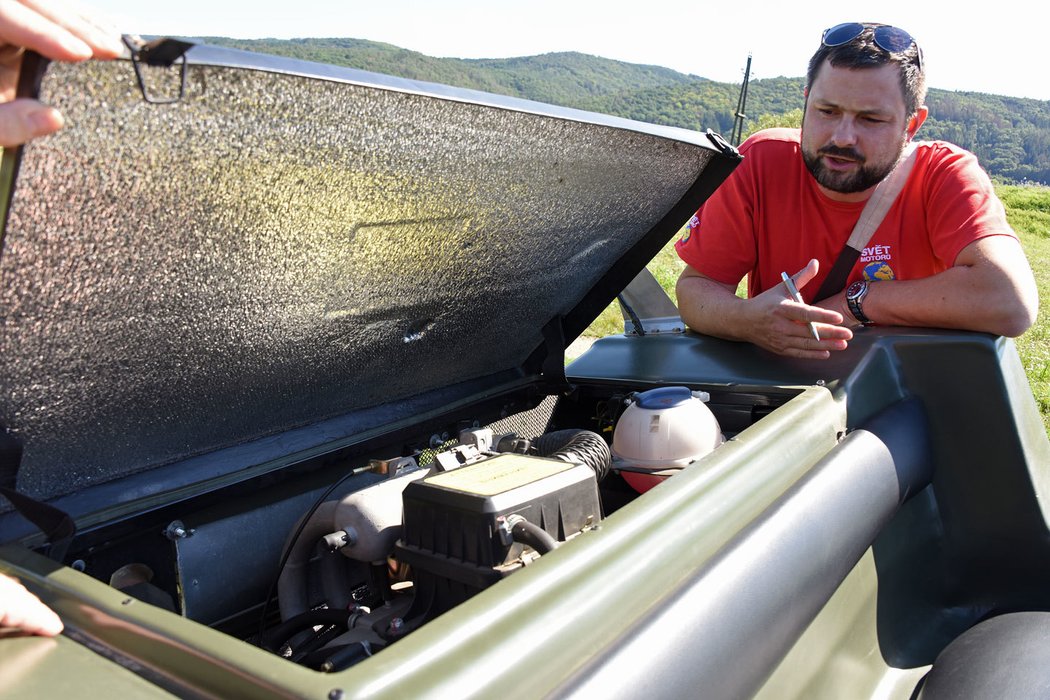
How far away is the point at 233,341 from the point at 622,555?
70 cm

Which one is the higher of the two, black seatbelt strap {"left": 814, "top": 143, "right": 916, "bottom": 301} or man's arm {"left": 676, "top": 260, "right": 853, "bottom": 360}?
black seatbelt strap {"left": 814, "top": 143, "right": 916, "bottom": 301}

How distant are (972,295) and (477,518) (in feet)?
4.70

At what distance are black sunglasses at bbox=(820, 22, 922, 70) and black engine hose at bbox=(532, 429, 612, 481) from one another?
1.45 meters

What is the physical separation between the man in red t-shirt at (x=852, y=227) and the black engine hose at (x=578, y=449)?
658 mm

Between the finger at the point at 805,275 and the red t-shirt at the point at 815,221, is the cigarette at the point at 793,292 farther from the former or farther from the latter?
the red t-shirt at the point at 815,221

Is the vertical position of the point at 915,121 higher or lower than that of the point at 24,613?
higher

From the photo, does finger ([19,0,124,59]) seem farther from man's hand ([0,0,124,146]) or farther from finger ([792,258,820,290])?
finger ([792,258,820,290])

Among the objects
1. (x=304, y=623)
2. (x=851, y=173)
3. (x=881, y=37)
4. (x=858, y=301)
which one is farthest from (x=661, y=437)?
(x=881, y=37)

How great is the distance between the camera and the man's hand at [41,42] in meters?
0.80

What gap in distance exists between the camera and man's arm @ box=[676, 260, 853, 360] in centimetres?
201

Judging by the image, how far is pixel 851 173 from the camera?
7.91ft

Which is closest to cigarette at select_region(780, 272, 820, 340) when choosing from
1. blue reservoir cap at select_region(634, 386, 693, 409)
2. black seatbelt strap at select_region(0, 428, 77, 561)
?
blue reservoir cap at select_region(634, 386, 693, 409)

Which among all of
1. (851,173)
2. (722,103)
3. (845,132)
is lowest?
(851,173)

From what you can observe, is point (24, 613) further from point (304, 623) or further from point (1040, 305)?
point (1040, 305)
